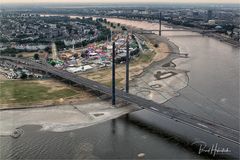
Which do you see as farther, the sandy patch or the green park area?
the green park area

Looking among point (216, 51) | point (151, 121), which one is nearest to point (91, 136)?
point (151, 121)

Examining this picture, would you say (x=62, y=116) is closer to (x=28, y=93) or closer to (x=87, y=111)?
(x=87, y=111)

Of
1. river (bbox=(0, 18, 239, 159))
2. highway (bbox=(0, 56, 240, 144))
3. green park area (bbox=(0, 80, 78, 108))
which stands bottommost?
river (bbox=(0, 18, 239, 159))

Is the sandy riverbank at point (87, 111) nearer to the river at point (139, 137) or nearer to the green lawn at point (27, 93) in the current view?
the river at point (139, 137)

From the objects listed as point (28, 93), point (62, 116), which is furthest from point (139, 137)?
point (28, 93)

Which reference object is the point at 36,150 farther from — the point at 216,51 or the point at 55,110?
the point at 216,51

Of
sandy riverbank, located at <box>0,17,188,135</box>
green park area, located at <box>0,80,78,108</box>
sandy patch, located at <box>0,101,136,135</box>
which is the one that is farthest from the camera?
green park area, located at <box>0,80,78,108</box>

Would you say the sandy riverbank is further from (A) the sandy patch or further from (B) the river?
(B) the river

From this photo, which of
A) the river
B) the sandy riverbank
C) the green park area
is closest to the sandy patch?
the sandy riverbank
